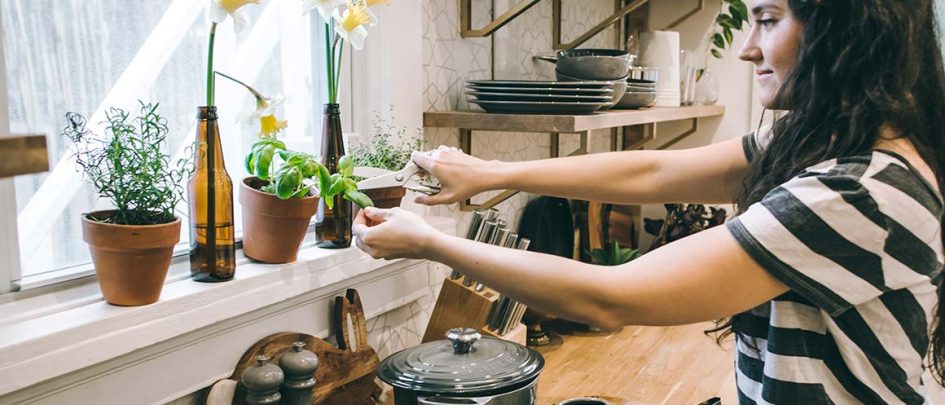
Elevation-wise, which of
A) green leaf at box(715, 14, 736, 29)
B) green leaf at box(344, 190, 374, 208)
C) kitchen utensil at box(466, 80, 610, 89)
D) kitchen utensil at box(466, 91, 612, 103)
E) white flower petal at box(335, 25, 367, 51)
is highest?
green leaf at box(715, 14, 736, 29)

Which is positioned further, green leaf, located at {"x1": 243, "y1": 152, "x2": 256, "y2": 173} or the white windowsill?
green leaf, located at {"x1": 243, "y1": 152, "x2": 256, "y2": 173}

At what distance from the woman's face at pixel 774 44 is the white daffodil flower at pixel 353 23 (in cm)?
60

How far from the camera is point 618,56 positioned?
1788 millimetres

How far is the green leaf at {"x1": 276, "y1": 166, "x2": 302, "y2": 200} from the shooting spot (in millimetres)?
1201

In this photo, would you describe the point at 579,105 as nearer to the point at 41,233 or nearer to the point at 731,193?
the point at 731,193

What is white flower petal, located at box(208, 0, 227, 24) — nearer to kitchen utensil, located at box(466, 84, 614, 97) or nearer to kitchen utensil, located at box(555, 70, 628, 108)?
kitchen utensil, located at box(466, 84, 614, 97)

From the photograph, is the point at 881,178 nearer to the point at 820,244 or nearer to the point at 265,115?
the point at 820,244

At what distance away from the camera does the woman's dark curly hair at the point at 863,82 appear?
0.85 metres

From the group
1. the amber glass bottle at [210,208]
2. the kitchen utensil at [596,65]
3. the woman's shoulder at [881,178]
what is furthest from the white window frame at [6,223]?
the kitchen utensil at [596,65]

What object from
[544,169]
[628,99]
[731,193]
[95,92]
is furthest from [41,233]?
[628,99]

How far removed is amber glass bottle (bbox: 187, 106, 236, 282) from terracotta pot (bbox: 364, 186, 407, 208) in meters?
0.27

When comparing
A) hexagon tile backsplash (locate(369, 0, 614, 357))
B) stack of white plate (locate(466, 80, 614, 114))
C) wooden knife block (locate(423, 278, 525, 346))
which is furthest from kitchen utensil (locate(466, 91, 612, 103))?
wooden knife block (locate(423, 278, 525, 346))

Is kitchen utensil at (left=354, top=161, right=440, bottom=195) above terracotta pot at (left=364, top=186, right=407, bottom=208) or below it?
above

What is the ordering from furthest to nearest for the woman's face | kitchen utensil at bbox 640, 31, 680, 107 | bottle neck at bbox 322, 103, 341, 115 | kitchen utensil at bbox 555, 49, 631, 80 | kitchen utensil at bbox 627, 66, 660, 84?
kitchen utensil at bbox 640, 31, 680, 107 → kitchen utensil at bbox 627, 66, 660, 84 → kitchen utensil at bbox 555, 49, 631, 80 → bottle neck at bbox 322, 103, 341, 115 → the woman's face
